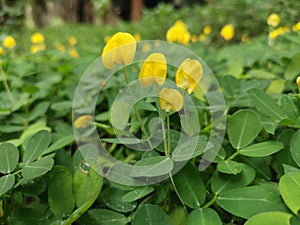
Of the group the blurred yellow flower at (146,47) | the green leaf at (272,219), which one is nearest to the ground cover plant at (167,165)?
the green leaf at (272,219)

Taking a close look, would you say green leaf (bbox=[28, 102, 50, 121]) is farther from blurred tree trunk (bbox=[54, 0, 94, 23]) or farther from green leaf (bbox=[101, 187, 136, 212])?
blurred tree trunk (bbox=[54, 0, 94, 23])

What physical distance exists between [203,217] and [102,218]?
19 centimetres

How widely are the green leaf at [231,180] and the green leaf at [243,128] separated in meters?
0.06

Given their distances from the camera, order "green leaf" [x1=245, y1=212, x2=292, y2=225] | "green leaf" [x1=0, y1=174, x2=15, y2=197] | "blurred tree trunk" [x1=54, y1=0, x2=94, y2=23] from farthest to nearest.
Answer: "blurred tree trunk" [x1=54, y1=0, x2=94, y2=23] < "green leaf" [x1=0, y1=174, x2=15, y2=197] < "green leaf" [x1=245, y1=212, x2=292, y2=225]

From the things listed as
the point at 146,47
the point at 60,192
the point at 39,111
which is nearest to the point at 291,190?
the point at 60,192

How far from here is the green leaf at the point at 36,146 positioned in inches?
29.7

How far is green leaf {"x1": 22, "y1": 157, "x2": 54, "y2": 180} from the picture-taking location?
67 centimetres

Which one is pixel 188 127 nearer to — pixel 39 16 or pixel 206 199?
pixel 206 199

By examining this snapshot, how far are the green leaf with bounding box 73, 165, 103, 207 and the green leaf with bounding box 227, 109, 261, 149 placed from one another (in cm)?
27

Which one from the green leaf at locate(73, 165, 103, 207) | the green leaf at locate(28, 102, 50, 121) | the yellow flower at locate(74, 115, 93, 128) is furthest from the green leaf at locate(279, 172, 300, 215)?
the green leaf at locate(28, 102, 50, 121)

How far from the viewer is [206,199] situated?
0.70 m

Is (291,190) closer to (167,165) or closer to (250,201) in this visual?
(250,201)

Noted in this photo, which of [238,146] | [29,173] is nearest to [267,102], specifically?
[238,146]

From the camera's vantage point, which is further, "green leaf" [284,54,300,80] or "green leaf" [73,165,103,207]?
"green leaf" [284,54,300,80]
